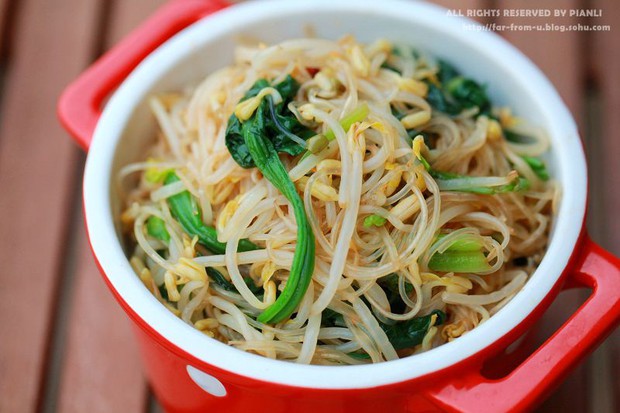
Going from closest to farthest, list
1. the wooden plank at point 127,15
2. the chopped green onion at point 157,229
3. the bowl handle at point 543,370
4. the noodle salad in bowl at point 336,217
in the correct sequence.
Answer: the bowl handle at point 543,370, the noodle salad in bowl at point 336,217, the chopped green onion at point 157,229, the wooden plank at point 127,15

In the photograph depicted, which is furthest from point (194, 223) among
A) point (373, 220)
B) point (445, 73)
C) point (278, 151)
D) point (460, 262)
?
point (445, 73)

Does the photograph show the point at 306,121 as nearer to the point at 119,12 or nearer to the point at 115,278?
the point at 115,278

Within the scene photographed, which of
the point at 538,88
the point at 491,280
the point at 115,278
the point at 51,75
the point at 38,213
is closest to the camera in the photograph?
the point at 115,278

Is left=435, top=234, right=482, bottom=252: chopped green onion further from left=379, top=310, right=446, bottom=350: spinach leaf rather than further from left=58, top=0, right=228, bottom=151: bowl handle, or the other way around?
left=58, top=0, right=228, bottom=151: bowl handle

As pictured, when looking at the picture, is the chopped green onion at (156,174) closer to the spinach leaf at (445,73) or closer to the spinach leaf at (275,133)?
the spinach leaf at (275,133)

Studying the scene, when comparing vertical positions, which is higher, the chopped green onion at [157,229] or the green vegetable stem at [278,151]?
the green vegetable stem at [278,151]

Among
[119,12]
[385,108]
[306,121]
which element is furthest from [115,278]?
[119,12]

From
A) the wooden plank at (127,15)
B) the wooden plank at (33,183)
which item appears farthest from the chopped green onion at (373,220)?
the wooden plank at (127,15)

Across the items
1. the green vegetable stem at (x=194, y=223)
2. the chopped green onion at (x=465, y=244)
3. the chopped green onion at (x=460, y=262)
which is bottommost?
the green vegetable stem at (x=194, y=223)

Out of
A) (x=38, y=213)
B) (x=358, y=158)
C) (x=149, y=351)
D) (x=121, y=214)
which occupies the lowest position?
(x=38, y=213)
